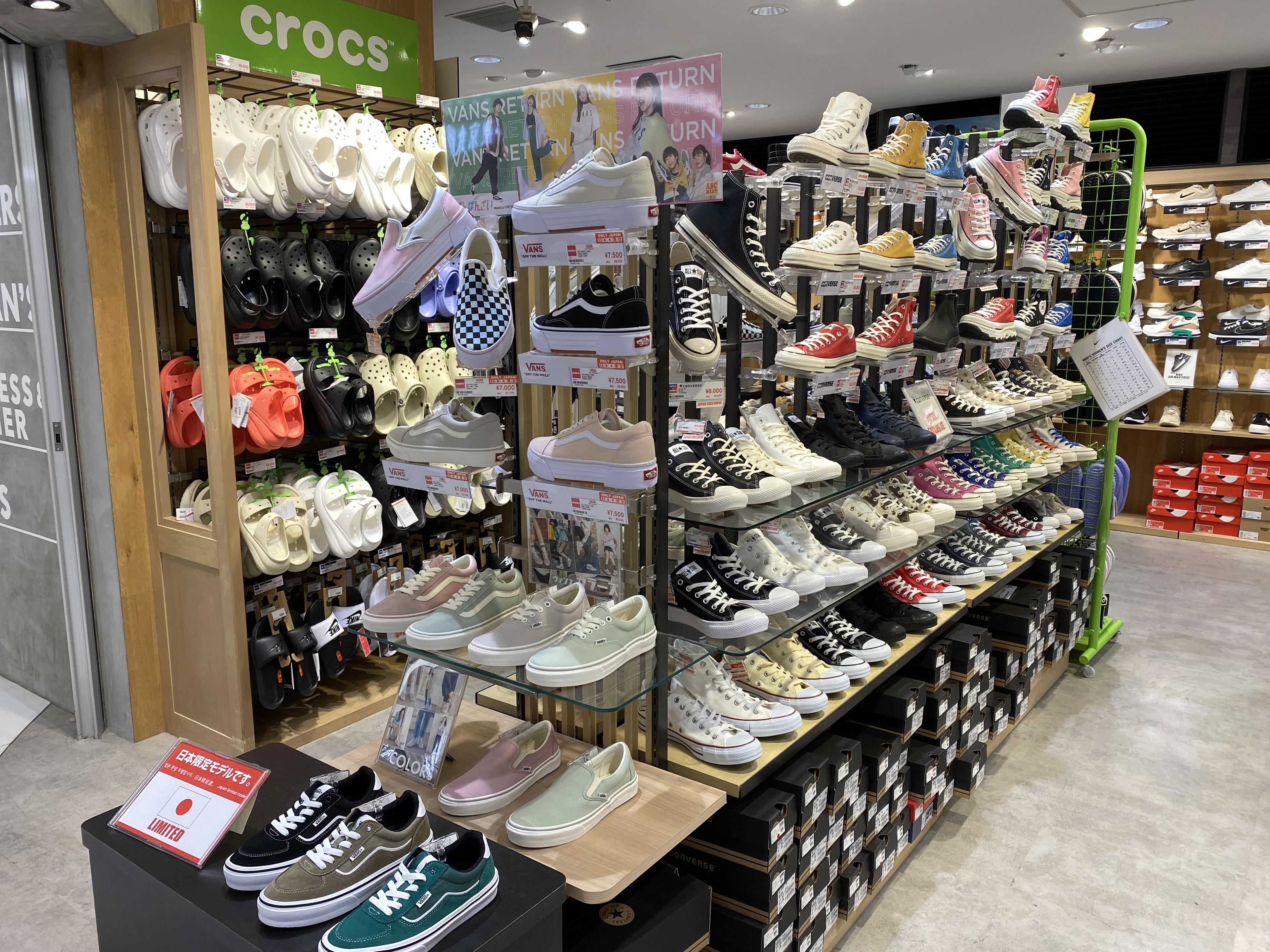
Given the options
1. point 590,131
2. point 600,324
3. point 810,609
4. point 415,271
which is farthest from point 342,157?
point 810,609

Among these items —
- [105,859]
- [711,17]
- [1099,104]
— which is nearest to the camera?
[105,859]

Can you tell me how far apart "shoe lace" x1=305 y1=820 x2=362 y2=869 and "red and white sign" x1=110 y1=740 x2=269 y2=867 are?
0.57 feet

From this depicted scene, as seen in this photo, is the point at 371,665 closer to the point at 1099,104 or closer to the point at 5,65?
the point at 5,65

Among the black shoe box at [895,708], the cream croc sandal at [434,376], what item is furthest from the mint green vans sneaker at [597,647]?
the cream croc sandal at [434,376]

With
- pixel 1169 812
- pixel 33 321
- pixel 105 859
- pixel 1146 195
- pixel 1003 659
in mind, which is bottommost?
pixel 1169 812

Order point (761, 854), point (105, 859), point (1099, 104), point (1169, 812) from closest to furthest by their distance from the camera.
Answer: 1. point (105, 859)
2. point (761, 854)
3. point (1169, 812)
4. point (1099, 104)

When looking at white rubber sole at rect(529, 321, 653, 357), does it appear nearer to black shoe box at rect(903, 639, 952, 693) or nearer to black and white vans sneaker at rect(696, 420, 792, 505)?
black and white vans sneaker at rect(696, 420, 792, 505)

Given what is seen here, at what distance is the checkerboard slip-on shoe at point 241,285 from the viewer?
318 cm

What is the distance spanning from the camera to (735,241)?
2.11 metres

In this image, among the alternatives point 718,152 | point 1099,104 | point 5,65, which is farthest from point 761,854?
point 1099,104

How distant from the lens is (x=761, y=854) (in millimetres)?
1954

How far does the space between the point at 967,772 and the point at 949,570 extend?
2.13ft

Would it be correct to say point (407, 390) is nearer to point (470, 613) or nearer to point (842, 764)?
point (470, 613)

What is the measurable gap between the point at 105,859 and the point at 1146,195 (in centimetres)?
730
